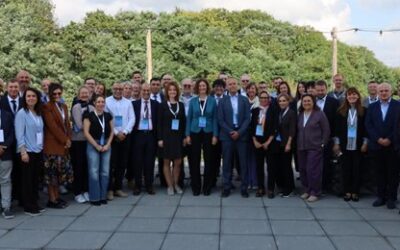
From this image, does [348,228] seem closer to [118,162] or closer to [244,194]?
[244,194]

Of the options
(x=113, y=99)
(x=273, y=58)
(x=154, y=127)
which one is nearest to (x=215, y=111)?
(x=154, y=127)

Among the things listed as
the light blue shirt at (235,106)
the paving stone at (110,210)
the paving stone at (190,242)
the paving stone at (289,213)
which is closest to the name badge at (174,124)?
the light blue shirt at (235,106)

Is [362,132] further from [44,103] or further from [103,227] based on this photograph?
[44,103]

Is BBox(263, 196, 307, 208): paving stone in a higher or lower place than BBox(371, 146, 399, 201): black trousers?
lower

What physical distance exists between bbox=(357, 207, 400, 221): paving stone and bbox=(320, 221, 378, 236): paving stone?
13.4 inches

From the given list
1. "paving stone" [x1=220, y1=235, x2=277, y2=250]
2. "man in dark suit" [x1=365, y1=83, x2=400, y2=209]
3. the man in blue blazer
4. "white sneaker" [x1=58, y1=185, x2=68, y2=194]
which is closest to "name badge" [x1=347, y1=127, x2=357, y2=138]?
"man in dark suit" [x1=365, y1=83, x2=400, y2=209]

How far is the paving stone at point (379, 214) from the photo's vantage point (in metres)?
6.45

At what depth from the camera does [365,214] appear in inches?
261

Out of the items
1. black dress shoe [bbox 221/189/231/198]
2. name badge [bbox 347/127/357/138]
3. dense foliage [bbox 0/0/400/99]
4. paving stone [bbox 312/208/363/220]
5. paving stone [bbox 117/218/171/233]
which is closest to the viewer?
paving stone [bbox 117/218/171/233]

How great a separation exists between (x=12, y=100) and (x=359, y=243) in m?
4.77

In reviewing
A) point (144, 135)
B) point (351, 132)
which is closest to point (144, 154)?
point (144, 135)

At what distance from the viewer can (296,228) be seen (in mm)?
5988

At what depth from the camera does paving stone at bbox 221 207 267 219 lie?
648cm

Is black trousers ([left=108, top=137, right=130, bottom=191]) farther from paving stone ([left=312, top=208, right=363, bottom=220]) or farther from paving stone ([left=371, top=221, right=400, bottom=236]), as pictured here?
paving stone ([left=371, top=221, right=400, bottom=236])
